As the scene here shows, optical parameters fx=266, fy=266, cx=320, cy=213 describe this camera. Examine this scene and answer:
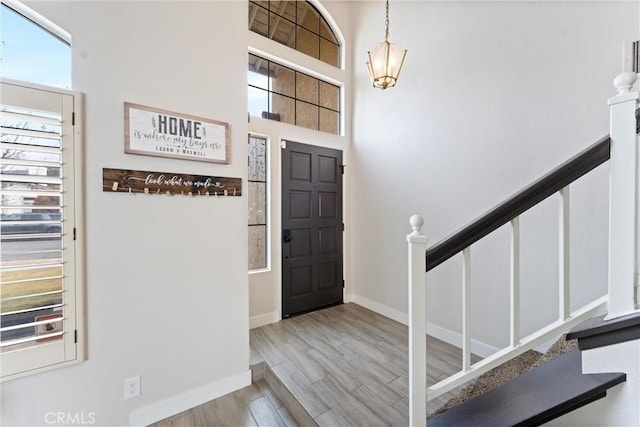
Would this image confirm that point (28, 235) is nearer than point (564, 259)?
No

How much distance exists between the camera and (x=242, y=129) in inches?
82.5

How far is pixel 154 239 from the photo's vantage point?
69.5 inches

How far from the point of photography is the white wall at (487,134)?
1821 mm

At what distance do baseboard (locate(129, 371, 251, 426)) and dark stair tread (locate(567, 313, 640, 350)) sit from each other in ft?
6.80

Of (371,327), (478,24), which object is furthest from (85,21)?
(371,327)

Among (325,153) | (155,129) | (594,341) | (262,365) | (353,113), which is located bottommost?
(262,365)

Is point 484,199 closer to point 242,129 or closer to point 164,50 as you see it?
point 242,129

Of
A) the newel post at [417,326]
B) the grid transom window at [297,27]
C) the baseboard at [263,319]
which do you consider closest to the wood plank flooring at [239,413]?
the baseboard at [263,319]

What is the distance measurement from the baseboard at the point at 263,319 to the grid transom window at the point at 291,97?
230 centimetres

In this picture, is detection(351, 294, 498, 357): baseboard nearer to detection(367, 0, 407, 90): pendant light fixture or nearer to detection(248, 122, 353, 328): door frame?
detection(248, 122, 353, 328): door frame

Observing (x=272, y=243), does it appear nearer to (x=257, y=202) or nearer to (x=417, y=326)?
(x=257, y=202)

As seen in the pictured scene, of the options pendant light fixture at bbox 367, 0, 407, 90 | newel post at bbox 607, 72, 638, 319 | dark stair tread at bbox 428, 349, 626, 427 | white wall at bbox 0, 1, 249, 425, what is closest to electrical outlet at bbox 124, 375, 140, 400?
white wall at bbox 0, 1, 249, 425

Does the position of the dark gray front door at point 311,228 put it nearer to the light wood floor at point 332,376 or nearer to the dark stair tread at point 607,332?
the light wood floor at point 332,376

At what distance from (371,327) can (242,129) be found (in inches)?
95.1
